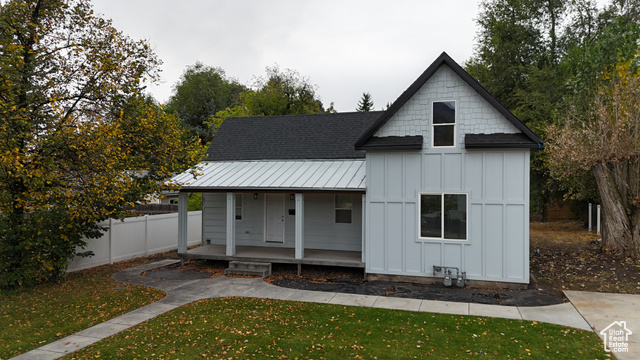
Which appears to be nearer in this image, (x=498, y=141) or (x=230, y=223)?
(x=498, y=141)

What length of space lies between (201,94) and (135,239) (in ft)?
119

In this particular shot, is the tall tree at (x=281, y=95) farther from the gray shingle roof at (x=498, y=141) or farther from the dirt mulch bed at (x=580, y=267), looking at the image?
the gray shingle roof at (x=498, y=141)

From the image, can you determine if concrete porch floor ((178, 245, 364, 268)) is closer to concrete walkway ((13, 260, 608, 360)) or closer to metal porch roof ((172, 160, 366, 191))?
concrete walkway ((13, 260, 608, 360))

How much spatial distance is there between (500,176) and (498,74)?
2025cm

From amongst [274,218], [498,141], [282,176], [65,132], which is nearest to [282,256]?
[274,218]

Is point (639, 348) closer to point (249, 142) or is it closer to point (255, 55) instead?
point (249, 142)

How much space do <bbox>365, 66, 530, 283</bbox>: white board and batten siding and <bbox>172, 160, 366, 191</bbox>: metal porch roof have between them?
117 centimetres

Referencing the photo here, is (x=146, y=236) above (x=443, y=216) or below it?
below

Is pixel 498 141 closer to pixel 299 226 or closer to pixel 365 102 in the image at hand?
pixel 299 226

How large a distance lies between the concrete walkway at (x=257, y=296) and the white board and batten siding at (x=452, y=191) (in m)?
1.74

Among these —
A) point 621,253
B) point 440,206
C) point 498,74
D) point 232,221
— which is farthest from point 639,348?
point 498,74

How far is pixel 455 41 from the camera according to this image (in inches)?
1432

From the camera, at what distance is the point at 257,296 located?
9.48 metres

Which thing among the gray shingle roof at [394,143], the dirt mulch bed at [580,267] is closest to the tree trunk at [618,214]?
the dirt mulch bed at [580,267]
